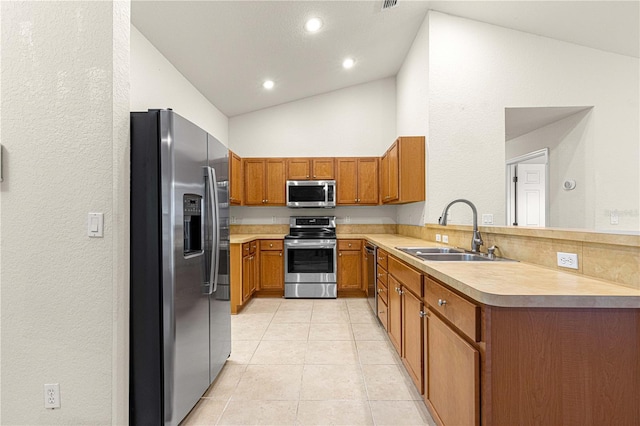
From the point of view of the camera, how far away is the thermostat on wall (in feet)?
11.0

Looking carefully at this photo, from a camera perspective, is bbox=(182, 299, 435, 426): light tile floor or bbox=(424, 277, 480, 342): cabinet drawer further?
bbox=(182, 299, 435, 426): light tile floor

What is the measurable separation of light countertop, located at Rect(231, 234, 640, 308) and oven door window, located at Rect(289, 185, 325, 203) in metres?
3.18

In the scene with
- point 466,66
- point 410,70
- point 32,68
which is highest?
point 410,70

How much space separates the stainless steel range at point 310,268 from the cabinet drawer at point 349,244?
0.12 meters

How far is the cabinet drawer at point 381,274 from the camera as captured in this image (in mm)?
2941

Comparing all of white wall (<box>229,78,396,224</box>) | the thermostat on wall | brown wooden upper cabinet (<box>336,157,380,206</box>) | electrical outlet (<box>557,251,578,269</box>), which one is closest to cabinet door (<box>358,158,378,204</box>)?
brown wooden upper cabinet (<box>336,157,380,206</box>)

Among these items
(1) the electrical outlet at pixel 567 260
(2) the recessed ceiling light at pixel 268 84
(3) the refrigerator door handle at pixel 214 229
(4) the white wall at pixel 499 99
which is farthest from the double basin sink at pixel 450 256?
(2) the recessed ceiling light at pixel 268 84

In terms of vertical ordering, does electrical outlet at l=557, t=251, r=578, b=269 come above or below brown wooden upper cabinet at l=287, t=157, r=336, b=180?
below

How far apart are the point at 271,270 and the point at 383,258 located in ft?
6.66

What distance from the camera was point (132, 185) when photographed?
164cm

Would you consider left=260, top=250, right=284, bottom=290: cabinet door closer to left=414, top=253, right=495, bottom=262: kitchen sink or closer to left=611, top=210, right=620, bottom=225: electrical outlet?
left=414, top=253, right=495, bottom=262: kitchen sink

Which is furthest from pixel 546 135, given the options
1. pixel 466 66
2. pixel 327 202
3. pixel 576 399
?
pixel 576 399

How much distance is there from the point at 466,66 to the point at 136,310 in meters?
3.70

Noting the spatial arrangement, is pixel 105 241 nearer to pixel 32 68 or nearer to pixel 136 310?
pixel 136 310
